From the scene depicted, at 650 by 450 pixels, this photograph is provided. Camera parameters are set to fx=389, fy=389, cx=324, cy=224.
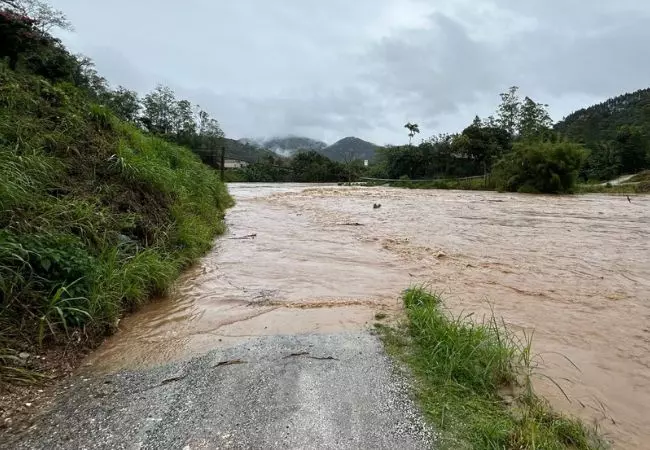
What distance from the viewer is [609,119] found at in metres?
54.4

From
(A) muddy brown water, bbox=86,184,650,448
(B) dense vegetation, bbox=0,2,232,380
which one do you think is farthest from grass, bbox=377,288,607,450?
(B) dense vegetation, bbox=0,2,232,380

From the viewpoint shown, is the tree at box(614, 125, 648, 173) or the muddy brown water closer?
the muddy brown water

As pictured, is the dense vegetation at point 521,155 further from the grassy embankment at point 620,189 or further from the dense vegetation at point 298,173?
the dense vegetation at point 298,173

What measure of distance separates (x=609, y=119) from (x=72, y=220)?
67.6 meters

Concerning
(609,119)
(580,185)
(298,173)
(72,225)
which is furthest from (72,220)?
(609,119)

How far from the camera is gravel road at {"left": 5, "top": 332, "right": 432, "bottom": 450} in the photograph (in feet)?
5.96

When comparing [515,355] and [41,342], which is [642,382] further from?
[41,342]

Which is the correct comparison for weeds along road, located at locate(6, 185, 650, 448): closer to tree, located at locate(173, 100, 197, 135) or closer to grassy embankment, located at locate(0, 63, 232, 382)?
grassy embankment, located at locate(0, 63, 232, 382)

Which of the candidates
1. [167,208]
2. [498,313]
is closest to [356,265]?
[498,313]

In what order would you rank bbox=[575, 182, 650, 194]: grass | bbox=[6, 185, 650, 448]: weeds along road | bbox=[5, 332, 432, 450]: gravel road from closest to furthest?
bbox=[5, 332, 432, 450]: gravel road → bbox=[6, 185, 650, 448]: weeds along road → bbox=[575, 182, 650, 194]: grass

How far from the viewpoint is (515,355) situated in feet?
8.87

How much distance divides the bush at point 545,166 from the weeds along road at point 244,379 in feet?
70.9

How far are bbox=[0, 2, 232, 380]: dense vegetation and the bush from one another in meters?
21.6

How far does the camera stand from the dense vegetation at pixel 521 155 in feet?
73.5
